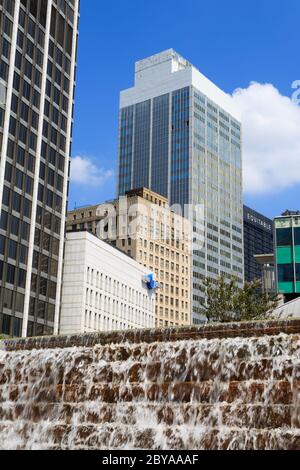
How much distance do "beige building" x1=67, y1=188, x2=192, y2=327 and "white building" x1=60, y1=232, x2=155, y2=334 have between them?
36.5m

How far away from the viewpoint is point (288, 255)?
61.2m

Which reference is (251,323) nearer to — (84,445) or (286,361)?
(286,361)

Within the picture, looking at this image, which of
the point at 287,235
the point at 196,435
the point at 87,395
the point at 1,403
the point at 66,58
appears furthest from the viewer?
the point at 66,58

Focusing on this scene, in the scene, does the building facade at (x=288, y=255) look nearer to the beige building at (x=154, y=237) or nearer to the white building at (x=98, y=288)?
the white building at (x=98, y=288)

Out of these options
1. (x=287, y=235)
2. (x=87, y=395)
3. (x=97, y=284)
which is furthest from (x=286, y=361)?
(x=97, y=284)

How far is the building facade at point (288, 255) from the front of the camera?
5988cm

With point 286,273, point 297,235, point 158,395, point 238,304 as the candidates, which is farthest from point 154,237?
point 158,395

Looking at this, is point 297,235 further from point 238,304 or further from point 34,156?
point 34,156

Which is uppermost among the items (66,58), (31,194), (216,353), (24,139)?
(66,58)

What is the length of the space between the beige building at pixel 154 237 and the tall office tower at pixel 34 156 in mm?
72082

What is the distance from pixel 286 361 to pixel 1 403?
419 inches

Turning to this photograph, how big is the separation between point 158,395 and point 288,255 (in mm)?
43441

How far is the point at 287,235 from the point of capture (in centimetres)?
6228

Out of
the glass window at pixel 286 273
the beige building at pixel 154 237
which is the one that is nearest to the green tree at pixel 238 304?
the glass window at pixel 286 273
